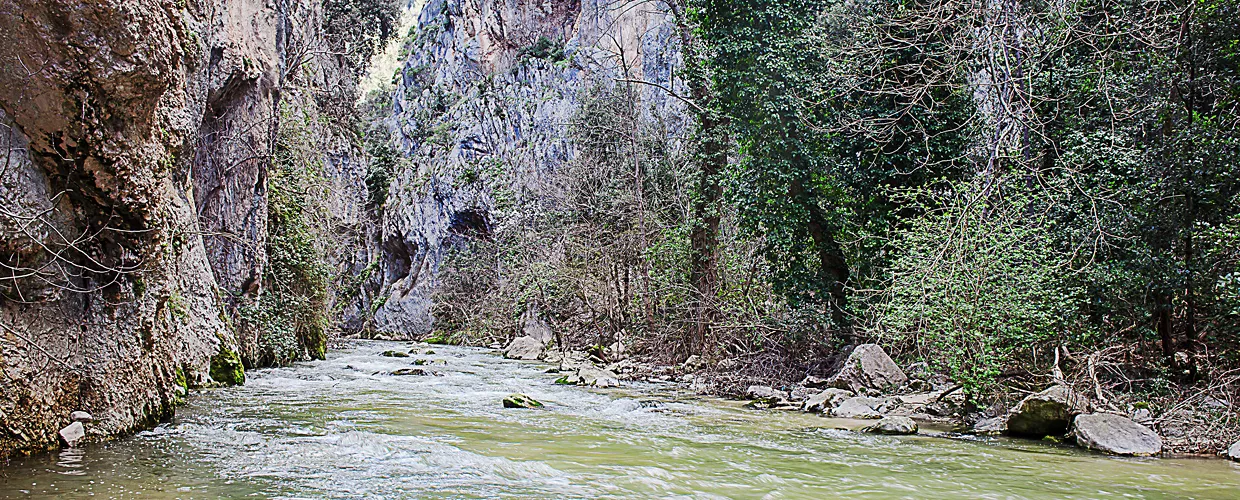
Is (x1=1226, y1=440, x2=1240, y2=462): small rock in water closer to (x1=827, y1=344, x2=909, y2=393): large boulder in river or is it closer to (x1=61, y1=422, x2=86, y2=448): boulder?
(x1=827, y1=344, x2=909, y2=393): large boulder in river

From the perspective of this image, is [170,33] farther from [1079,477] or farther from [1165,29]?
[1165,29]

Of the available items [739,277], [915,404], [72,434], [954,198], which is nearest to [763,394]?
[915,404]

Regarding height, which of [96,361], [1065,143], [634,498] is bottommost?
[634,498]

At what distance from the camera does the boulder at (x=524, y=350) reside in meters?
25.5

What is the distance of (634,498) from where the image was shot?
17.9 ft

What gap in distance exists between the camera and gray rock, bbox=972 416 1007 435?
871 centimetres

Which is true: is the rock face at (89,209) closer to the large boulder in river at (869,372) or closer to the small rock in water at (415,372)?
the small rock in water at (415,372)

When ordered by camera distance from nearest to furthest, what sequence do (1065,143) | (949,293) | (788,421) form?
1. (949,293)
2. (788,421)
3. (1065,143)

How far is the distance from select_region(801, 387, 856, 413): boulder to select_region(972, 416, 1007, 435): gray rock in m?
2.12

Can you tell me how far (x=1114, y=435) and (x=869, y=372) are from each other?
4576mm

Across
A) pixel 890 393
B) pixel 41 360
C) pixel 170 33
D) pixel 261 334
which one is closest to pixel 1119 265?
pixel 890 393

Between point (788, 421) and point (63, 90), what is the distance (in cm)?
803

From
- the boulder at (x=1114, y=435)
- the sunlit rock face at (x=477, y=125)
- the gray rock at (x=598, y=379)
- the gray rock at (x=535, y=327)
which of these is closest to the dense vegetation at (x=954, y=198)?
the boulder at (x=1114, y=435)

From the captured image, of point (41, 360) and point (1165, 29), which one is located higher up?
point (1165, 29)
